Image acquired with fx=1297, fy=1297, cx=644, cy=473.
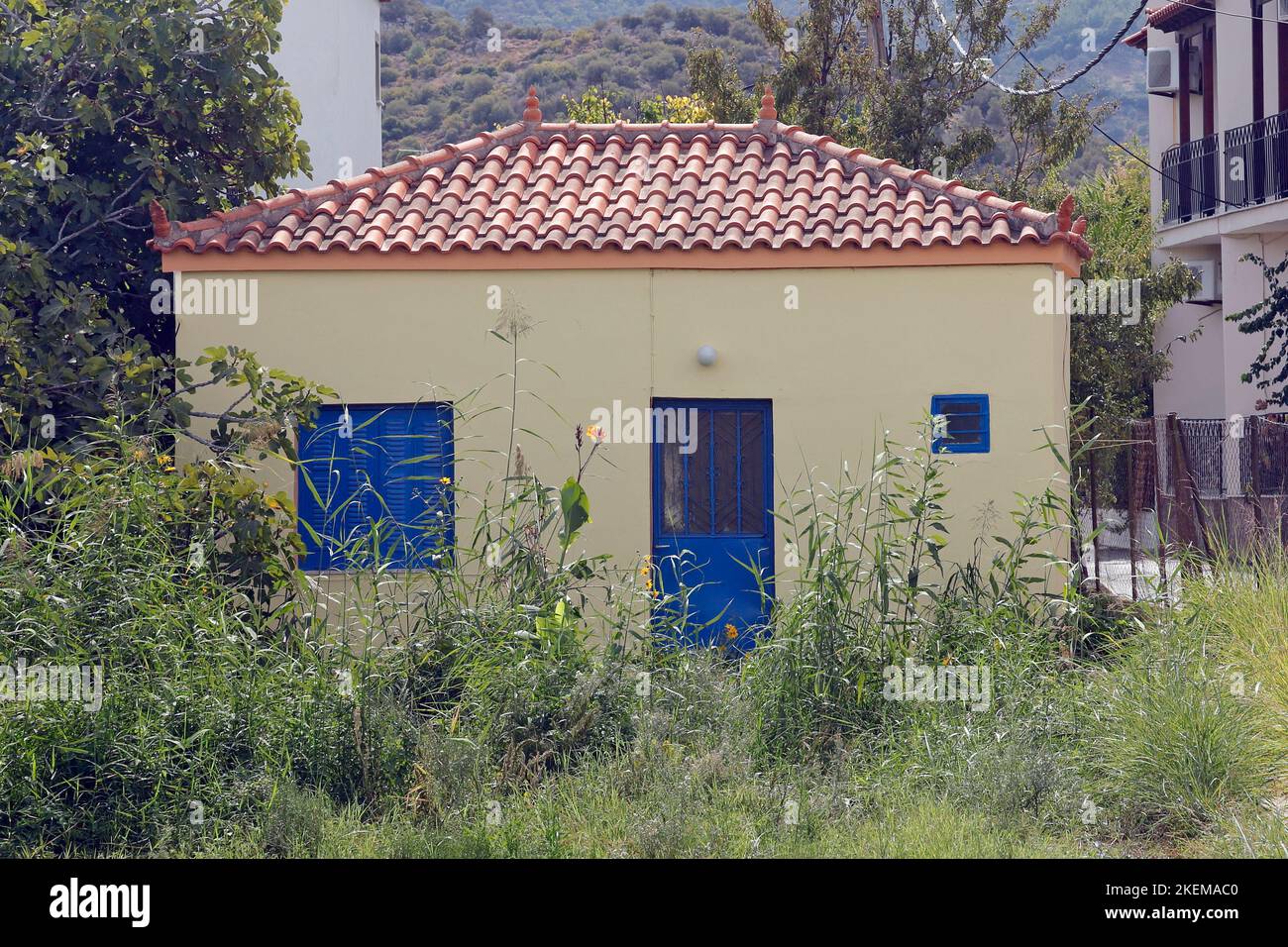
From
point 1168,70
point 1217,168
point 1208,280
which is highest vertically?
point 1168,70

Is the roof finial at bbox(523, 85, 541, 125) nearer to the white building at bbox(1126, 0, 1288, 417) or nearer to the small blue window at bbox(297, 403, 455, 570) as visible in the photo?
the small blue window at bbox(297, 403, 455, 570)

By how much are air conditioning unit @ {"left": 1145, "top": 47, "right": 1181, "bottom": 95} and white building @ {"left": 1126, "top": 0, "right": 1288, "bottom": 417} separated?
17 millimetres

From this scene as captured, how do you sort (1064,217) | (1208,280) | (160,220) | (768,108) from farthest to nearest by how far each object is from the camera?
(1208,280)
(768,108)
(160,220)
(1064,217)

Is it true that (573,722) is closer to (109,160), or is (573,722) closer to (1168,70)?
(109,160)

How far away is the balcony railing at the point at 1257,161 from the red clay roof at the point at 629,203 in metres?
10.6

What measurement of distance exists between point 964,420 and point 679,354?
2163 mm

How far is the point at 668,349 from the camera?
31.7 ft

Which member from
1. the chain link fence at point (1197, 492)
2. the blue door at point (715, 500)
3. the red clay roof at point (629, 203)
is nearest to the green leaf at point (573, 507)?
the blue door at point (715, 500)

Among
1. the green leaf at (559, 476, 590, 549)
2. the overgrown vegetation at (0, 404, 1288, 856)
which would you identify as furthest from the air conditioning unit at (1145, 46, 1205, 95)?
the green leaf at (559, 476, 590, 549)

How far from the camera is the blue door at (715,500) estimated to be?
9734 millimetres

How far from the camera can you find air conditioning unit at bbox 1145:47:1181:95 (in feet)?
72.4

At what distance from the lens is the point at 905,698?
7.06 m

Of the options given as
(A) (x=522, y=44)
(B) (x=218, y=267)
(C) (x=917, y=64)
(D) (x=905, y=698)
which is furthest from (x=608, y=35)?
(D) (x=905, y=698)

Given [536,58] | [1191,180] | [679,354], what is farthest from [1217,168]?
[536,58]
